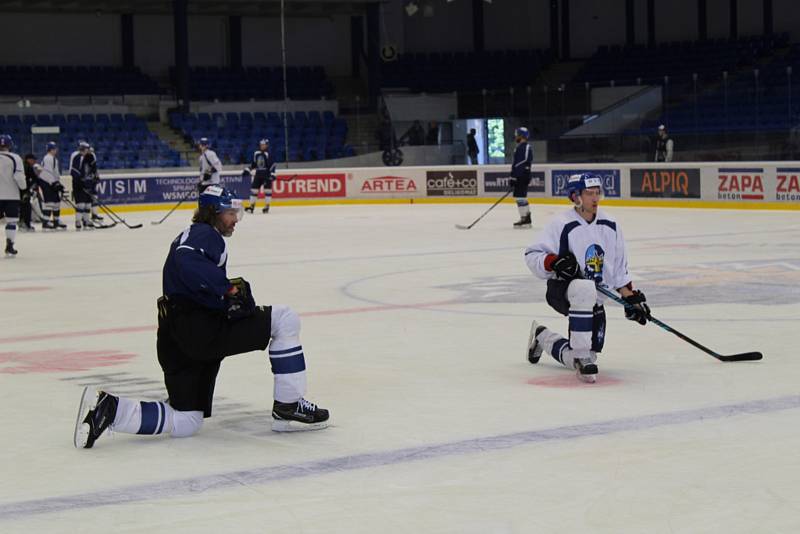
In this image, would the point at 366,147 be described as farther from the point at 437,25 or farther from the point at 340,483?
the point at 340,483

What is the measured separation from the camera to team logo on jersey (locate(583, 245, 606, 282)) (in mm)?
7121

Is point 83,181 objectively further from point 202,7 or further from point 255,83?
point 202,7

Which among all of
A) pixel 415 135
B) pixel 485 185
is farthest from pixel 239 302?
pixel 415 135

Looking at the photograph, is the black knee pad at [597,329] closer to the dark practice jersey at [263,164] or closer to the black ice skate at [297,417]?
the black ice skate at [297,417]

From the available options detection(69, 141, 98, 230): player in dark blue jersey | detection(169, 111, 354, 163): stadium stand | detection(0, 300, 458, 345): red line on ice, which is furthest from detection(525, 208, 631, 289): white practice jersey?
detection(169, 111, 354, 163): stadium stand

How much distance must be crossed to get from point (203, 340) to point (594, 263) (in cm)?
245

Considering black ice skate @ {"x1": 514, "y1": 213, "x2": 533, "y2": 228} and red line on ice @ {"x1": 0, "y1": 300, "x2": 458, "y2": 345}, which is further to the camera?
black ice skate @ {"x1": 514, "y1": 213, "x2": 533, "y2": 228}

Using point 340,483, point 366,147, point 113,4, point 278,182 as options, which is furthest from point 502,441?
point 113,4

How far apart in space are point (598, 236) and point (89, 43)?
31.5 metres

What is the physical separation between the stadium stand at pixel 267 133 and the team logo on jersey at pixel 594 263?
25210 mm

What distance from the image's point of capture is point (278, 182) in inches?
1137

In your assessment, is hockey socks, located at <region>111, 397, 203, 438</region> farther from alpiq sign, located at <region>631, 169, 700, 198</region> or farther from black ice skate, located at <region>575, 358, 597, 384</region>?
alpiq sign, located at <region>631, 169, 700, 198</region>

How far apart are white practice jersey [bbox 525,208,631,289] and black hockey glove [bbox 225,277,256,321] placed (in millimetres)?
2024

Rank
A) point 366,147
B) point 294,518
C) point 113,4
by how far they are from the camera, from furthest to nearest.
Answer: point 113,4
point 366,147
point 294,518
